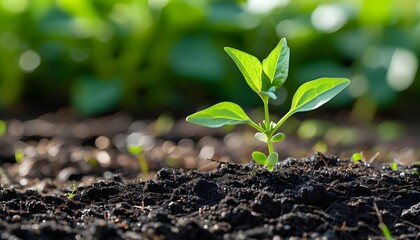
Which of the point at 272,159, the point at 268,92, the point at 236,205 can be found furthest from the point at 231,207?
the point at 268,92

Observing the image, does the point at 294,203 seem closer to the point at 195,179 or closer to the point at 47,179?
the point at 195,179

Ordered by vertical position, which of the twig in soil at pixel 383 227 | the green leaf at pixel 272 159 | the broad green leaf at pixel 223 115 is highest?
the broad green leaf at pixel 223 115

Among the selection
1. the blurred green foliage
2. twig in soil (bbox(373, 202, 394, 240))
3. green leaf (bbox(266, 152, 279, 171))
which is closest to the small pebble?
green leaf (bbox(266, 152, 279, 171))

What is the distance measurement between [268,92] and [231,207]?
0.38 m

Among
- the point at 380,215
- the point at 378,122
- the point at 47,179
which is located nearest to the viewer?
the point at 380,215

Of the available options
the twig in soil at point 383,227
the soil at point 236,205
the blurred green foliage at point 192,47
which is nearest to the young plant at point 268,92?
the soil at point 236,205

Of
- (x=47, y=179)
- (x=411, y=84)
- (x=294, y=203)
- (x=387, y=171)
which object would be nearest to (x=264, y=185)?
(x=294, y=203)

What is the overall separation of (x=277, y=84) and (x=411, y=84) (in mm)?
4703

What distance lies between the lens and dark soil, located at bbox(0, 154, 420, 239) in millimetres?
1905

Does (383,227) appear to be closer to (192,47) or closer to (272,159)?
(272,159)

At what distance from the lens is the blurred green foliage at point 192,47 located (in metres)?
6.38

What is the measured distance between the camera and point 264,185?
221 cm

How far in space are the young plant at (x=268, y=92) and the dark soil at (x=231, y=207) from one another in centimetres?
14

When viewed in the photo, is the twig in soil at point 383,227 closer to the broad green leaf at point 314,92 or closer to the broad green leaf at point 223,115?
the broad green leaf at point 314,92
